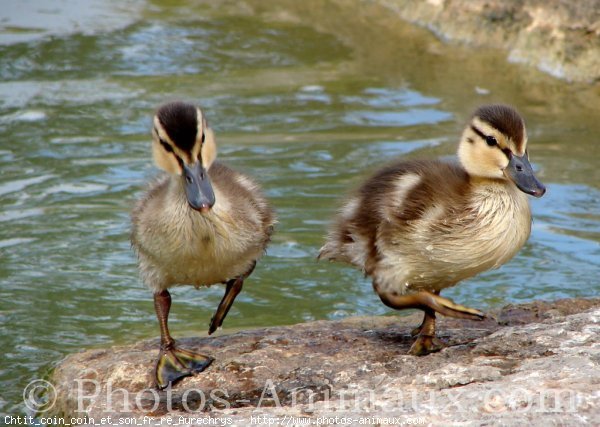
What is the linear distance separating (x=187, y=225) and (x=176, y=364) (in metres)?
0.66

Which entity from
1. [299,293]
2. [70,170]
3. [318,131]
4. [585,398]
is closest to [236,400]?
[585,398]

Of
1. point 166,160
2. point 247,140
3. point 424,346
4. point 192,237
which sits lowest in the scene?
point 247,140

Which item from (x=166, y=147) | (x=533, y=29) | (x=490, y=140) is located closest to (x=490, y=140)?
(x=490, y=140)

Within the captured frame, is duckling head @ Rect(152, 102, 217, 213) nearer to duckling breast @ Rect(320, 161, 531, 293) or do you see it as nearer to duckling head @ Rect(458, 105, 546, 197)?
duckling breast @ Rect(320, 161, 531, 293)

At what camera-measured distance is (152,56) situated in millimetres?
11938

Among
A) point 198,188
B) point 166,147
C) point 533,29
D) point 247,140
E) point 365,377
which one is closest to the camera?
point 365,377

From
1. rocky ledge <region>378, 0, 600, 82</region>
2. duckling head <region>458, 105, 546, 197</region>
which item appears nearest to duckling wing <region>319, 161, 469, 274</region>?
duckling head <region>458, 105, 546, 197</region>

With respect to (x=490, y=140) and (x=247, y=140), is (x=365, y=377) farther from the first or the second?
(x=247, y=140)

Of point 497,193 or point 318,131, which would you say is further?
point 318,131

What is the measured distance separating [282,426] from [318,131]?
20.5 feet

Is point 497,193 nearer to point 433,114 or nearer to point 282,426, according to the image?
point 282,426

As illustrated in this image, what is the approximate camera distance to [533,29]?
36.3ft

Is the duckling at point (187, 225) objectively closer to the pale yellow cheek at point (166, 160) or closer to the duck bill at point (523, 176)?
the pale yellow cheek at point (166, 160)

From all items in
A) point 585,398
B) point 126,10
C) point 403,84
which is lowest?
point 126,10
